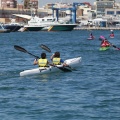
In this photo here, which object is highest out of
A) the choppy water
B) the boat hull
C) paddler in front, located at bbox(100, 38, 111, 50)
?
the choppy water

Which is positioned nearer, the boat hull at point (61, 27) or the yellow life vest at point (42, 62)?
the yellow life vest at point (42, 62)

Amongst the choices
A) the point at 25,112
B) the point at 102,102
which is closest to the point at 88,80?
the point at 102,102

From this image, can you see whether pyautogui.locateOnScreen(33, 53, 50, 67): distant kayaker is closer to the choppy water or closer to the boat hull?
the choppy water

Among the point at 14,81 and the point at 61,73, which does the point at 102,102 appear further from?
the point at 61,73

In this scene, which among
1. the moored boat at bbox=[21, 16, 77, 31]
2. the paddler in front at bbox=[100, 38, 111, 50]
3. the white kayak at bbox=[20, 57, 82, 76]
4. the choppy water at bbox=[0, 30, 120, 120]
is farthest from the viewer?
the moored boat at bbox=[21, 16, 77, 31]

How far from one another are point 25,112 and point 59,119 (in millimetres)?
1604

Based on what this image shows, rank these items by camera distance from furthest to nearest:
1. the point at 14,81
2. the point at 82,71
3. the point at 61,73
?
the point at 82,71 < the point at 61,73 < the point at 14,81

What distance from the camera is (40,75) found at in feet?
100

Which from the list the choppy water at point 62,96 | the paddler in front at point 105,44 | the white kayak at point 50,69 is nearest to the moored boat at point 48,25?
the paddler in front at point 105,44

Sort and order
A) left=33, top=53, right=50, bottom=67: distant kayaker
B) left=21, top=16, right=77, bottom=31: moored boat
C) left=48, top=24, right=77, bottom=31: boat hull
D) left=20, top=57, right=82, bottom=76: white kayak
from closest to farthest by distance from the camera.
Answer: left=33, top=53, right=50, bottom=67: distant kayaker → left=20, top=57, right=82, bottom=76: white kayak → left=48, top=24, right=77, bottom=31: boat hull → left=21, top=16, right=77, bottom=31: moored boat

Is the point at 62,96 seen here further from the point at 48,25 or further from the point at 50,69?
the point at 48,25

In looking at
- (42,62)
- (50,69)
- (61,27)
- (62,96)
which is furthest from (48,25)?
(62,96)

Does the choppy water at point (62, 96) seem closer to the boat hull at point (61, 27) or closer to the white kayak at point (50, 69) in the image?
the white kayak at point (50, 69)

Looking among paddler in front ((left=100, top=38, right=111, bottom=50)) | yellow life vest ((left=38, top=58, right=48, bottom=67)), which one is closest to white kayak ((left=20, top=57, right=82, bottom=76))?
yellow life vest ((left=38, top=58, right=48, bottom=67))
